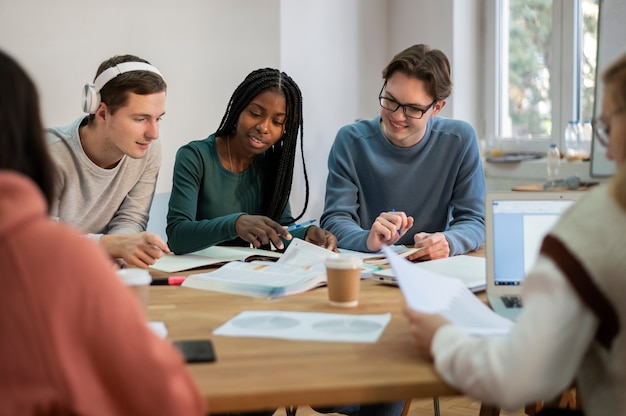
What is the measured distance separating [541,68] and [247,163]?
6.42 ft

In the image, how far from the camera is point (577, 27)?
358 centimetres

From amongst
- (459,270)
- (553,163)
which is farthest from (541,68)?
(459,270)

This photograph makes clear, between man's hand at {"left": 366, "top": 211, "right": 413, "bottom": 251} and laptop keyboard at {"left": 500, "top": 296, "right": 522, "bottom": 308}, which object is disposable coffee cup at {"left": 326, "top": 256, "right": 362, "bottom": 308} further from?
man's hand at {"left": 366, "top": 211, "right": 413, "bottom": 251}

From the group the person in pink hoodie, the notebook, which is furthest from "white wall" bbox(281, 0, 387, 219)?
the person in pink hoodie

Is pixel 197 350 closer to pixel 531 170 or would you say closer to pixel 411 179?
pixel 411 179

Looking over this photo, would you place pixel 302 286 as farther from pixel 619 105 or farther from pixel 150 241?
pixel 619 105

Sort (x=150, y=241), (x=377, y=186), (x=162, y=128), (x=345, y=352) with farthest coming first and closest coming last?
(x=162, y=128)
(x=377, y=186)
(x=150, y=241)
(x=345, y=352)

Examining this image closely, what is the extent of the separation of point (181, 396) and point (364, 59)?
3.28m

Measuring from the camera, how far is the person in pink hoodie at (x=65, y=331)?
0.76 metres

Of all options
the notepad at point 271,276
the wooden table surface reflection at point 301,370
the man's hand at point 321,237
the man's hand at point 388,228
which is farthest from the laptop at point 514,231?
the man's hand at point 321,237

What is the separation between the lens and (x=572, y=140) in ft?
11.5

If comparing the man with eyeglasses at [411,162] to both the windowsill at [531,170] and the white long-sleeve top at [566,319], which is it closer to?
the windowsill at [531,170]

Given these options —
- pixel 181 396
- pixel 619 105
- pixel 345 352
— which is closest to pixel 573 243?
pixel 619 105

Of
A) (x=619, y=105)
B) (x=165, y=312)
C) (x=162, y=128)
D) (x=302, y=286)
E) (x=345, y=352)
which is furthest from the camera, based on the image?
(x=162, y=128)
